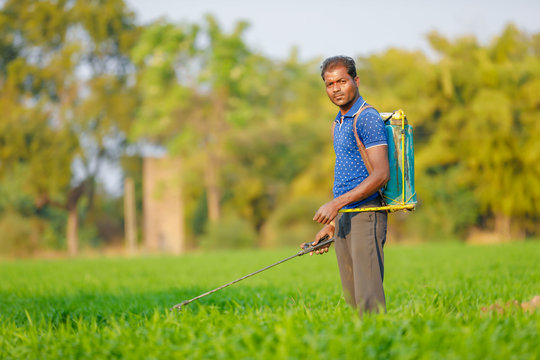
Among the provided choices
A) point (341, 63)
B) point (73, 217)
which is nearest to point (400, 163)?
point (341, 63)

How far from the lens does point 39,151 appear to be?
30297mm

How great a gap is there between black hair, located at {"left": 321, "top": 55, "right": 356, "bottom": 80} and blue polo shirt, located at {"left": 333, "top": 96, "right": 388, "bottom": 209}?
0.21 m

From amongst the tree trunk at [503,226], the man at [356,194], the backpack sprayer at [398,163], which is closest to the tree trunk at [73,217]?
the tree trunk at [503,226]

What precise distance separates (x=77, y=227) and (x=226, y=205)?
9662mm

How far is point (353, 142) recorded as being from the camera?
396 centimetres

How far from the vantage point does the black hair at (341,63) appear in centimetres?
399

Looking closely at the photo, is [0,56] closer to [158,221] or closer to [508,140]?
[158,221]

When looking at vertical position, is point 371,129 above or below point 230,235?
above

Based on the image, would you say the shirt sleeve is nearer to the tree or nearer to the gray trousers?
the gray trousers

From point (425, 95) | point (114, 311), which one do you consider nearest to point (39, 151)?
point (425, 95)

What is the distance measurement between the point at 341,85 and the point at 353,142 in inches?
16.1

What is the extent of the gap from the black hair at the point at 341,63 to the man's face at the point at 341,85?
2cm

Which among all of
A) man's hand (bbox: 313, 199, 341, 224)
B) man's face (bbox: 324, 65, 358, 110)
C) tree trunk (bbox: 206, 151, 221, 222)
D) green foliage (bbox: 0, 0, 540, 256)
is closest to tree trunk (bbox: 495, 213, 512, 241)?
green foliage (bbox: 0, 0, 540, 256)

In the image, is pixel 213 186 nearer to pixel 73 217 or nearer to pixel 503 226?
pixel 73 217
